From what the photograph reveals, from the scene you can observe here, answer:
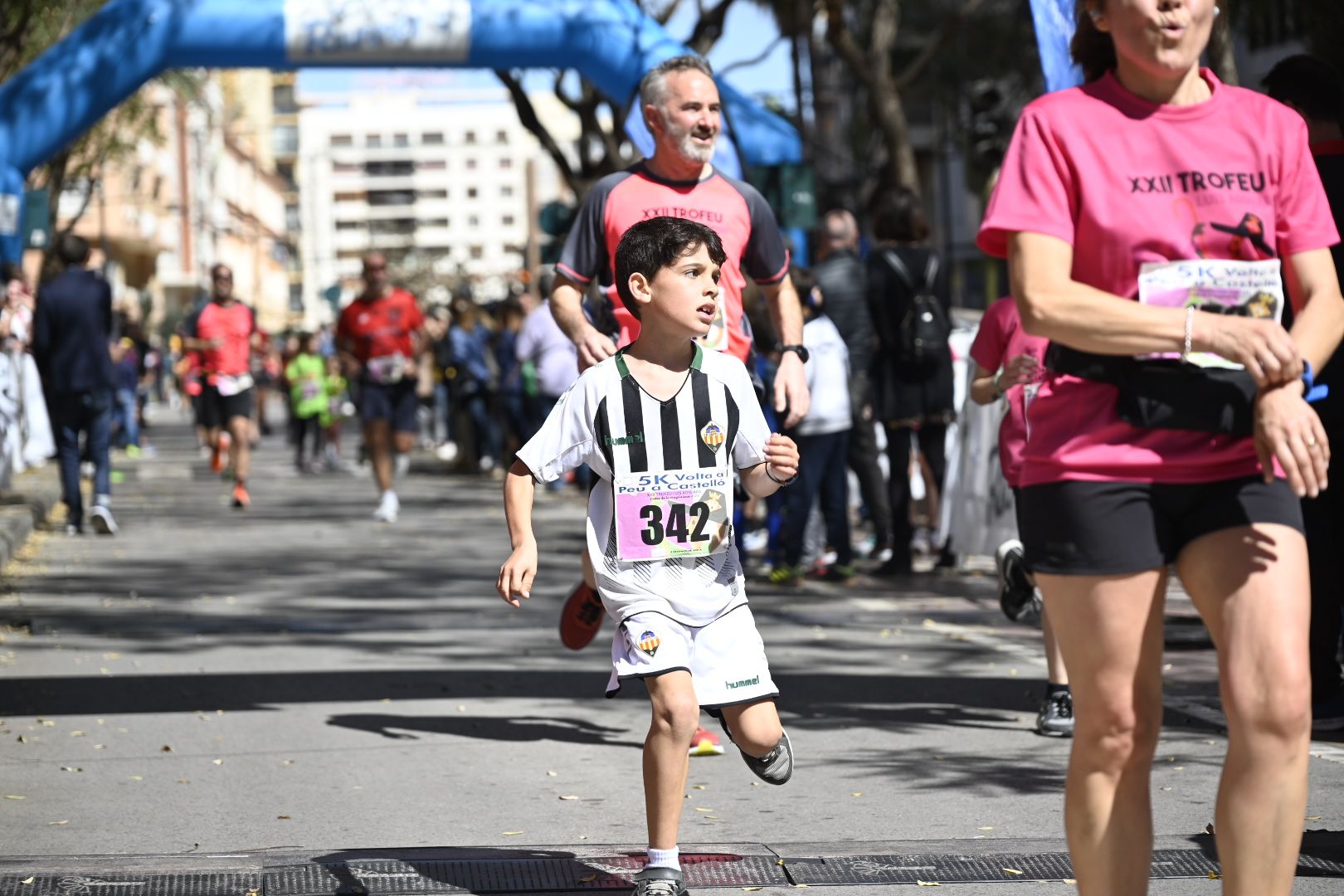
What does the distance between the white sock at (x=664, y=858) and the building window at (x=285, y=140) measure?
7033 inches

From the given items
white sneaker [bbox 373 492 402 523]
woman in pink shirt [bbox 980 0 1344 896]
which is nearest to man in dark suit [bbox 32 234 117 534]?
white sneaker [bbox 373 492 402 523]

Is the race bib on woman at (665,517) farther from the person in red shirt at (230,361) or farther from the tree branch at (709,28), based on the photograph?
the tree branch at (709,28)

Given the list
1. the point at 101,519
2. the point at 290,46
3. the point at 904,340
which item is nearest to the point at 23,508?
the point at 101,519

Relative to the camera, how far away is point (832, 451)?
1154 centimetres

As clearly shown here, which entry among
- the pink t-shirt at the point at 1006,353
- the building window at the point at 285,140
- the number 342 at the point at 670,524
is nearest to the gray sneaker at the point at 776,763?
the number 342 at the point at 670,524

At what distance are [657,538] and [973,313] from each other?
12364 mm

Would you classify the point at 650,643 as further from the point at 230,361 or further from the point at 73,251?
the point at 230,361

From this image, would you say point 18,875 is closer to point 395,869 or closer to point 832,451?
point 395,869

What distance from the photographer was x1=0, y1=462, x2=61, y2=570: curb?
44.5ft

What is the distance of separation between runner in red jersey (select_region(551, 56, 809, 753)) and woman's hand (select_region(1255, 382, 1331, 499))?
116 inches

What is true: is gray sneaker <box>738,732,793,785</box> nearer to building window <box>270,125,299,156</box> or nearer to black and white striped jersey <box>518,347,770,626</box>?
black and white striped jersey <box>518,347,770,626</box>

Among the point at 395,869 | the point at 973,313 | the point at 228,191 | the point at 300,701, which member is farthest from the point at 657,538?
the point at 228,191

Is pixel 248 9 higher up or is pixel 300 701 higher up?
pixel 248 9

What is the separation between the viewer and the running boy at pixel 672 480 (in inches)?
188
